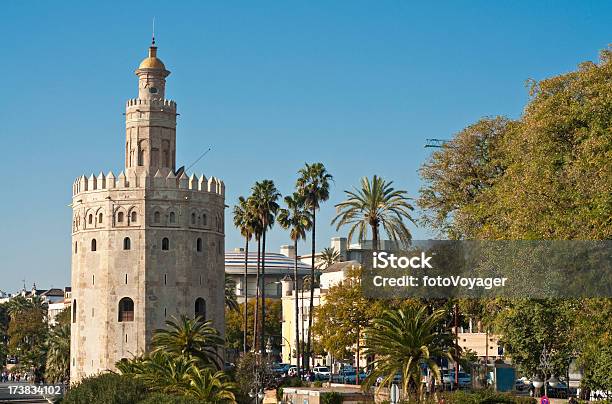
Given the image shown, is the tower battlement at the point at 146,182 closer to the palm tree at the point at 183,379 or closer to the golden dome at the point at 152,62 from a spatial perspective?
the golden dome at the point at 152,62

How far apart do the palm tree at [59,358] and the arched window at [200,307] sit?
1409 centimetres

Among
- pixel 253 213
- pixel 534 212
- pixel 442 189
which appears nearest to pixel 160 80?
pixel 253 213

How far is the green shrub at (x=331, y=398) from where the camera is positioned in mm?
55003

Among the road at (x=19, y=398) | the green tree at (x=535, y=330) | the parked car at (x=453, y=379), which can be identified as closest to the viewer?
the green tree at (x=535, y=330)

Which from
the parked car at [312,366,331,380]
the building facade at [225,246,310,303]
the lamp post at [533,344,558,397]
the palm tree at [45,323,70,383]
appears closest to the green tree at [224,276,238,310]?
the parked car at [312,366,331,380]

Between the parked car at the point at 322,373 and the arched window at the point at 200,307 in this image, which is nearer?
the arched window at the point at 200,307

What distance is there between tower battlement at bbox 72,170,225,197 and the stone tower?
0.07m

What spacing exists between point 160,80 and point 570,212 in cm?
4460

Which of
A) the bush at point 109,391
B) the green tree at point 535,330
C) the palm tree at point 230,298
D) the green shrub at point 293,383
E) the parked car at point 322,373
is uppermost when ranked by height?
the palm tree at point 230,298

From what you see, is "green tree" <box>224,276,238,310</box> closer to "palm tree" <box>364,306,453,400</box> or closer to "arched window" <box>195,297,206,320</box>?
"arched window" <box>195,297,206,320</box>

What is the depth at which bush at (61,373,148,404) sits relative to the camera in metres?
50.3

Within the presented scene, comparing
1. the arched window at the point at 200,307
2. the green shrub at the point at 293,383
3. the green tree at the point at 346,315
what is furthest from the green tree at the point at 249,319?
the green shrub at the point at 293,383

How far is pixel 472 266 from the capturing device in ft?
161

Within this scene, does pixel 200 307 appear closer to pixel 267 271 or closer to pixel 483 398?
pixel 483 398
